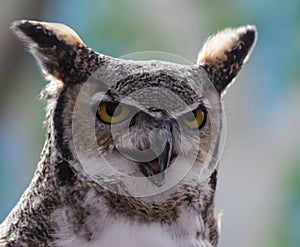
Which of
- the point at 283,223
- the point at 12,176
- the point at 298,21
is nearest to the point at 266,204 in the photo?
the point at 283,223

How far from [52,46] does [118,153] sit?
10.5 inches

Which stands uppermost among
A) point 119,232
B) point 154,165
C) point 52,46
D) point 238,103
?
point 52,46

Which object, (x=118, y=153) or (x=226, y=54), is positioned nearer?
(x=118, y=153)

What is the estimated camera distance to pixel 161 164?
1.46m

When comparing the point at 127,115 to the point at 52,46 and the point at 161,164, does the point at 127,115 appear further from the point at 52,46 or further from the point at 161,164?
the point at 52,46

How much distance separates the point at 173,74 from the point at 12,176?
8.76ft

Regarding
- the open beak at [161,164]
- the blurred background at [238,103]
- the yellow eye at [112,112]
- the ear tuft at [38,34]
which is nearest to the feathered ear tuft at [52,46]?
the ear tuft at [38,34]

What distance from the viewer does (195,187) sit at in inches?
61.1

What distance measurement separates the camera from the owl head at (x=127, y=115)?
1477 millimetres

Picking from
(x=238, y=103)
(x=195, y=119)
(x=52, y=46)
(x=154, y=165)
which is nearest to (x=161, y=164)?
(x=154, y=165)

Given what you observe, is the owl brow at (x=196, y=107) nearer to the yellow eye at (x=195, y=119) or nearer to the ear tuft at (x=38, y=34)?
the yellow eye at (x=195, y=119)

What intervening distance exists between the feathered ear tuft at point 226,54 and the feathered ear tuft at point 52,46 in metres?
0.24

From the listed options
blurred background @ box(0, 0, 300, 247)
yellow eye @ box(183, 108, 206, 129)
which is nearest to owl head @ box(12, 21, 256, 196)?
yellow eye @ box(183, 108, 206, 129)

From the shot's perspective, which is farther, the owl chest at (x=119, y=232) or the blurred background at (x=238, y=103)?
the blurred background at (x=238, y=103)
